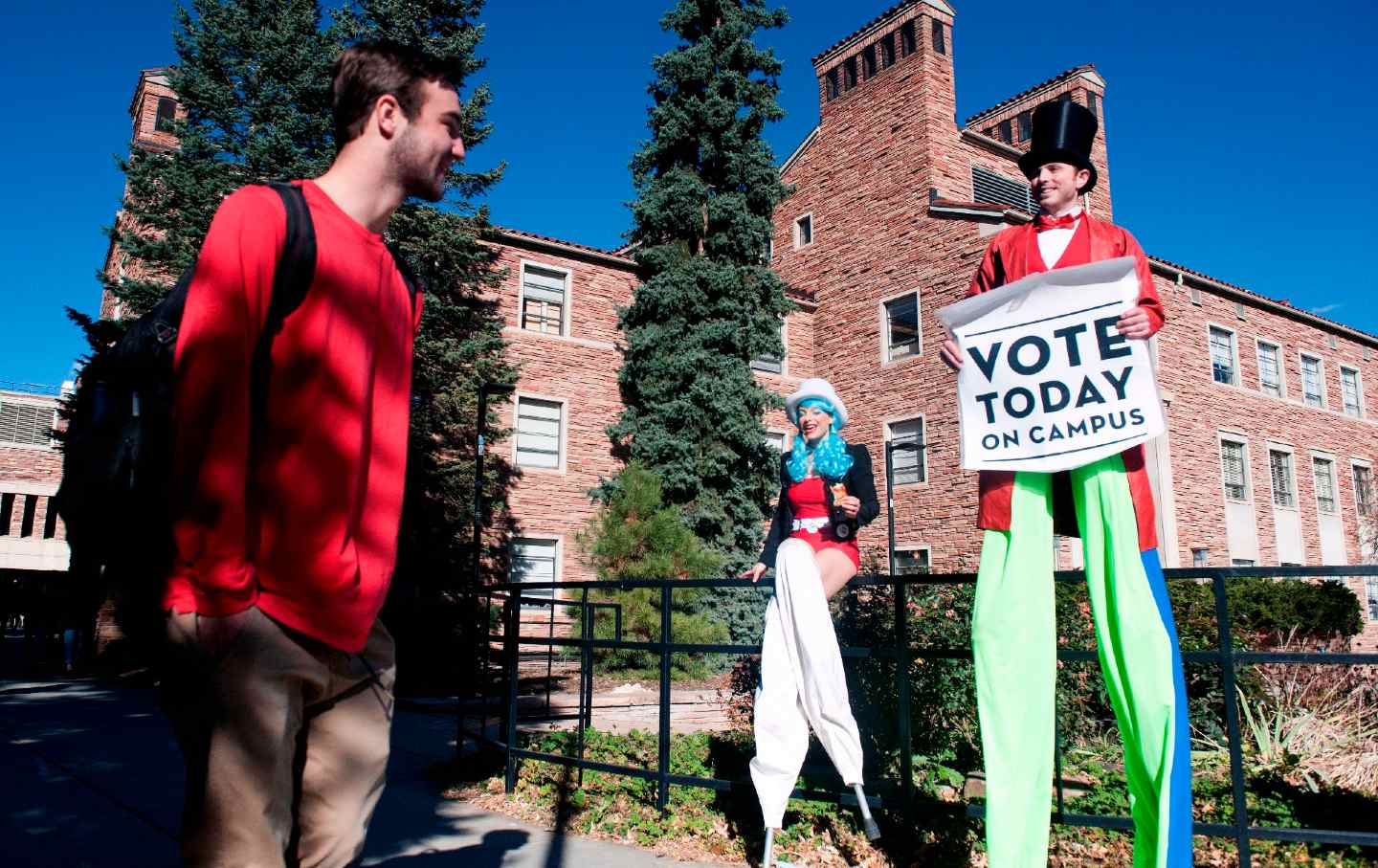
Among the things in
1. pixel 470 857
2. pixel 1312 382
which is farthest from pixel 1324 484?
pixel 470 857

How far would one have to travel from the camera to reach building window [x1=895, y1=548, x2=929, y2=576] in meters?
23.0

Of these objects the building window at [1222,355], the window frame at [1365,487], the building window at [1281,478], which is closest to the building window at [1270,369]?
the building window at [1222,355]

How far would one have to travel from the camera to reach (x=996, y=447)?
2.98m

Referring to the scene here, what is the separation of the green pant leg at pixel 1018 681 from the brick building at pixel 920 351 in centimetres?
1923

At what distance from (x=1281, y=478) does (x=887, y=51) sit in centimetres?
1751

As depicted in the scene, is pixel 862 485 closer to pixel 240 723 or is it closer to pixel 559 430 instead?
pixel 240 723

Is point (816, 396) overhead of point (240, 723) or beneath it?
overhead

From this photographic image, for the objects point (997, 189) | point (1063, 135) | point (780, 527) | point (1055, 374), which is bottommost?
point (780, 527)

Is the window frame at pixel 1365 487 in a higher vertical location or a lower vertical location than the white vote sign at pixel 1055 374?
higher

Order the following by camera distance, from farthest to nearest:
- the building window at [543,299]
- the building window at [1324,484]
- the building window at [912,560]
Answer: the building window at [1324,484] → the building window at [912,560] → the building window at [543,299]

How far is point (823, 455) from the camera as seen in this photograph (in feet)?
13.8

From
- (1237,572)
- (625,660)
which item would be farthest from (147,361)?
(625,660)

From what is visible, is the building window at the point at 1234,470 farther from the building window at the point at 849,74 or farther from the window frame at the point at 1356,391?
the building window at the point at 849,74

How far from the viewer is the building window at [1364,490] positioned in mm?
29172
